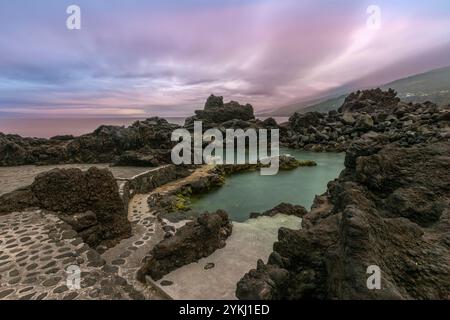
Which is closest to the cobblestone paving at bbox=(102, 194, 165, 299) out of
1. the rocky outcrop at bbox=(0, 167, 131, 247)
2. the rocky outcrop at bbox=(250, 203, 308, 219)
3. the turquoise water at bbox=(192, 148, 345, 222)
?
the rocky outcrop at bbox=(0, 167, 131, 247)

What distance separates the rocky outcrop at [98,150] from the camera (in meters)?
17.9

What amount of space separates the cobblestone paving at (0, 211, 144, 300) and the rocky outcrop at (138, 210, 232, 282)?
3.25 feet

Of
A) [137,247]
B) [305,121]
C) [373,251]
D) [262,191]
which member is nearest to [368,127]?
[305,121]

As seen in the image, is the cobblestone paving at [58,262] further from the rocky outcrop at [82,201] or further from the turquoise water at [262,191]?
the turquoise water at [262,191]

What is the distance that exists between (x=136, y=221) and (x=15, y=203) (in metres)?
4.01

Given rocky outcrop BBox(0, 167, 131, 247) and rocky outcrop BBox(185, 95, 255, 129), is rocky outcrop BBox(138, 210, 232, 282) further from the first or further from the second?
rocky outcrop BBox(185, 95, 255, 129)

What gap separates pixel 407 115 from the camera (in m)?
39.7

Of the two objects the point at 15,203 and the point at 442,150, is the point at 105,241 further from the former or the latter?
the point at 442,150

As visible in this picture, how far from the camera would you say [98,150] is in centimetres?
2006

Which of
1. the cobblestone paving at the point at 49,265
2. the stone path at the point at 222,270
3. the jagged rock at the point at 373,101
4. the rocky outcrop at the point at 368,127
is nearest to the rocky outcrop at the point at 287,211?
the stone path at the point at 222,270

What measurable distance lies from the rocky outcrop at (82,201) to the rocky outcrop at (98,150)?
8.62 m

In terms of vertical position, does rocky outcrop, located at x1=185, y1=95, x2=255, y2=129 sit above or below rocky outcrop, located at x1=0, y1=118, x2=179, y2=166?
above

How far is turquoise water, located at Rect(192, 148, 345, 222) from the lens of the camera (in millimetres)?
14682

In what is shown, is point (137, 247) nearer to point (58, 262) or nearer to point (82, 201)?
point (58, 262)
